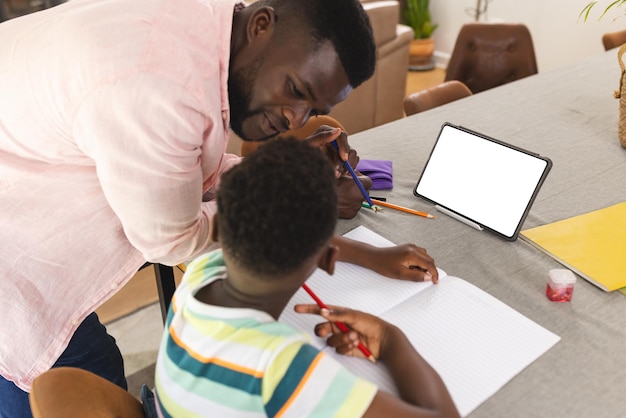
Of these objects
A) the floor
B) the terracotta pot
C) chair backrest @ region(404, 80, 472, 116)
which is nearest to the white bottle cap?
chair backrest @ region(404, 80, 472, 116)

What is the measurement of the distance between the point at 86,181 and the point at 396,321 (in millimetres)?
598

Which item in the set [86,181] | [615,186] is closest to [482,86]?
[615,186]

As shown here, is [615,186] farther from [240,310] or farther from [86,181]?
[86,181]

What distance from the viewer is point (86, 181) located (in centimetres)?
102

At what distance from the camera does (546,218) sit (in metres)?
1.30

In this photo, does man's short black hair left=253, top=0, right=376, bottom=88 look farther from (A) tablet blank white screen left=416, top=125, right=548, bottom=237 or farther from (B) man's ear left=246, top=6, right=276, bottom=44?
(A) tablet blank white screen left=416, top=125, right=548, bottom=237

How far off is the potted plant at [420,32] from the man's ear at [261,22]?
3872 millimetres

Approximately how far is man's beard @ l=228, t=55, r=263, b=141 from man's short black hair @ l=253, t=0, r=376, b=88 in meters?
0.09

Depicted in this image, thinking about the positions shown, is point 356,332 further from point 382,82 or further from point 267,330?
point 382,82

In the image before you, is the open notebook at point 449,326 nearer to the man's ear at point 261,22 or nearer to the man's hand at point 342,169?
the man's hand at point 342,169

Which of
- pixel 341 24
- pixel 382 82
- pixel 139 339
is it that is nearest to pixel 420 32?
pixel 382 82

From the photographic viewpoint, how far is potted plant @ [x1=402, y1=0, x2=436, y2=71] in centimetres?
459

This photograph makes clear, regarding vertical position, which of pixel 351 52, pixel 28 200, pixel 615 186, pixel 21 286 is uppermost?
pixel 351 52

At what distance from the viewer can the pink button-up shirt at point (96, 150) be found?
86 centimetres
